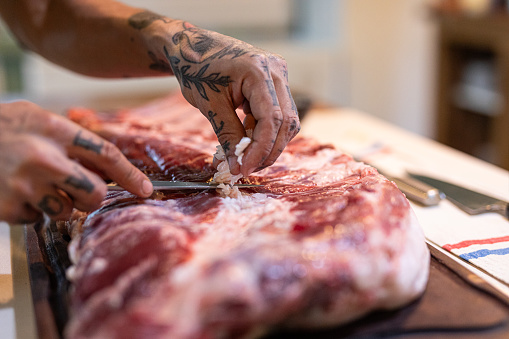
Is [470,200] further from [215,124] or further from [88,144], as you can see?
[88,144]

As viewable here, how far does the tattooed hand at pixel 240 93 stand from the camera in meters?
1.08

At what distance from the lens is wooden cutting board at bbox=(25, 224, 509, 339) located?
83 centimetres

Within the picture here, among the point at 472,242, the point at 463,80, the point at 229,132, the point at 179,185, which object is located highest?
the point at 229,132

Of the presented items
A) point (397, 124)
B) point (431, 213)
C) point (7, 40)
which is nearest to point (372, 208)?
point (431, 213)

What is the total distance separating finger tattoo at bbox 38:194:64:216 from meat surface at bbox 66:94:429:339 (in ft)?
0.26

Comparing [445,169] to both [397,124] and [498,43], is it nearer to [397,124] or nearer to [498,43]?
[498,43]

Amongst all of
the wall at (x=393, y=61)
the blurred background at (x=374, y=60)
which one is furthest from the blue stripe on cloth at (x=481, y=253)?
the wall at (x=393, y=61)

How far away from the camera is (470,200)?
1416mm

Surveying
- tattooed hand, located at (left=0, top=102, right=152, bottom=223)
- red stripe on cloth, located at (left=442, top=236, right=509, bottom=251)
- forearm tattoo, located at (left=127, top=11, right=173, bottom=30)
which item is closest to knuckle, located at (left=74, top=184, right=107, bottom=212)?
tattooed hand, located at (left=0, top=102, right=152, bottom=223)

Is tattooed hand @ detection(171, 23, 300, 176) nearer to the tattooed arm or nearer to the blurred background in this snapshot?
the tattooed arm

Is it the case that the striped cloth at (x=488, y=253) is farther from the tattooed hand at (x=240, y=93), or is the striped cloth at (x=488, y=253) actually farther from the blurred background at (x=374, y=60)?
the blurred background at (x=374, y=60)

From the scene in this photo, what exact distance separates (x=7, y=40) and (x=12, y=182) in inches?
151

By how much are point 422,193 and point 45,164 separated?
3.31 ft

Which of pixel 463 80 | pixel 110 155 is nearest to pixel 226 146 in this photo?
pixel 110 155
